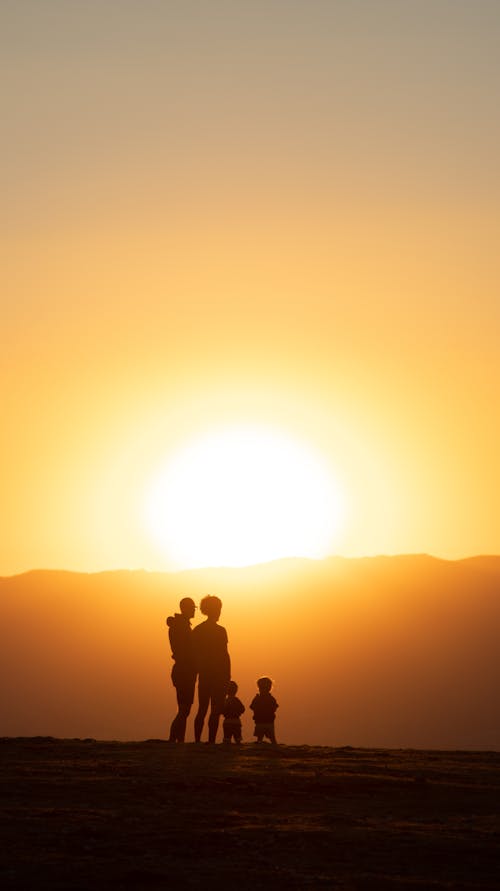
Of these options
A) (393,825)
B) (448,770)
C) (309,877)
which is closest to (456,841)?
(393,825)

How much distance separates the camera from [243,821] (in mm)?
14750

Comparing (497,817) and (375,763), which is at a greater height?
(375,763)

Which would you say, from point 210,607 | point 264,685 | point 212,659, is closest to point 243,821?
point 210,607

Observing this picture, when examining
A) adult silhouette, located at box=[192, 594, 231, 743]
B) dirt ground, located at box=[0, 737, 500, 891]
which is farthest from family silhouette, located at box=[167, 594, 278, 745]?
dirt ground, located at box=[0, 737, 500, 891]

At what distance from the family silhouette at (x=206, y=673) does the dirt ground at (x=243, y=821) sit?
2.92 metres

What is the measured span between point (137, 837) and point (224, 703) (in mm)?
10531

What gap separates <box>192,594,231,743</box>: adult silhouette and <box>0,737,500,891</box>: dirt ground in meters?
2.88

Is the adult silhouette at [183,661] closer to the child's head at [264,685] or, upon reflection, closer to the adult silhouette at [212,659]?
the adult silhouette at [212,659]

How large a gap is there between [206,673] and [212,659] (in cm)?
29

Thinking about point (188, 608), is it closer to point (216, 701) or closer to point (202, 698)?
point (202, 698)

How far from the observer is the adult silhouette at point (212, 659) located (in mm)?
23375

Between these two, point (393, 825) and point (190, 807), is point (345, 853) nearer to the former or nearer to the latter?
point (393, 825)

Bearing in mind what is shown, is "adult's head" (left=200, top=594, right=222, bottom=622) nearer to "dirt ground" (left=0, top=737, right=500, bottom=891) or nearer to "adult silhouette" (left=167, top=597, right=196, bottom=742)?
"adult silhouette" (left=167, top=597, right=196, bottom=742)

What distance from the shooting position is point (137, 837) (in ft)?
45.2
